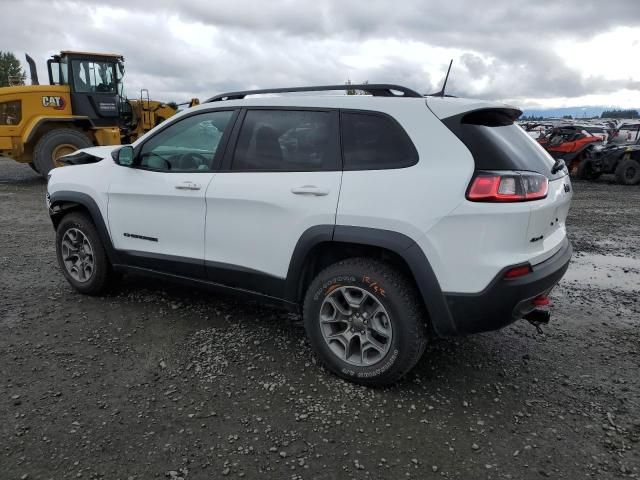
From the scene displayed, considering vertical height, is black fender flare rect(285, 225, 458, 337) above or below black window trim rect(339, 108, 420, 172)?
below

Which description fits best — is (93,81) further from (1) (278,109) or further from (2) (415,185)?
(2) (415,185)

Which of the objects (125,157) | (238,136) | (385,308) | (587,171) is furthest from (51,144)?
(587,171)

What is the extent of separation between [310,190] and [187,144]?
1.37 m

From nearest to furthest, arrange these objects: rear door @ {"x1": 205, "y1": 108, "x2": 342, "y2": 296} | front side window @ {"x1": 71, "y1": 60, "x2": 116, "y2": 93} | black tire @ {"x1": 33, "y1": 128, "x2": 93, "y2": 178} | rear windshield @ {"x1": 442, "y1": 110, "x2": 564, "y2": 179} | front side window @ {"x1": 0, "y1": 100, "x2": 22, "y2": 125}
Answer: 1. rear windshield @ {"x1": 442, "y1": 110, "x2": 564, "y2": 179}
2. rear door @ {"x1": 205, "y1": 108, "x2": 342, "y2": 296}
3. black tire @ {"x1": 33, "y1": 128, "x2": 93, "y2": 178}
4. front side window @ {"x1": 0, "y1": 100, "x2": 22, "y2": 125}
5. front side window @ {"x1": 71, "y1": 60, "x2": 116, "y2": 93}

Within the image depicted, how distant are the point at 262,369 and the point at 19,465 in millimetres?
1406

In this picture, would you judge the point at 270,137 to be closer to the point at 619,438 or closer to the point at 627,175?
the point at 619,438

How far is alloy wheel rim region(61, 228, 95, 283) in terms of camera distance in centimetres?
439

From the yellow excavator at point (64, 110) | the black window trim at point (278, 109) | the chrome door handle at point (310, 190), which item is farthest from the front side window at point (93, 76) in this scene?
the chrome door handle at point (310, 190)

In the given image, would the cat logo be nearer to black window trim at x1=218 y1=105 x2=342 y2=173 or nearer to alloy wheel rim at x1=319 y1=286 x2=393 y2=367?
black window trim at x1=218 y1=105 x2=342 y2=173

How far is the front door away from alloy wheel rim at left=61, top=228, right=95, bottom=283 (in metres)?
0.43

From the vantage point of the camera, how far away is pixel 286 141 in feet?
10.9

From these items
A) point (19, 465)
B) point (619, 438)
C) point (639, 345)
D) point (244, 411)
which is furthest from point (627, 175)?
point (19, 465)

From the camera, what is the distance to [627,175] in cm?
1355

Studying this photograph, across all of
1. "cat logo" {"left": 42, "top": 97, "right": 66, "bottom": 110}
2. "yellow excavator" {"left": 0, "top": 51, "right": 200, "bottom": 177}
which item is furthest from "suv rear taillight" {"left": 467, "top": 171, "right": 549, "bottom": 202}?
"cat logo" {"left": 42, "top": 97, "right": 66, "bottom": 110}
